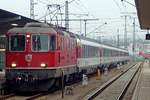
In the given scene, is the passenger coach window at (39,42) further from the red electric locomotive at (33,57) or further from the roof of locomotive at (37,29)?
the roof of locomotive at (37,29)

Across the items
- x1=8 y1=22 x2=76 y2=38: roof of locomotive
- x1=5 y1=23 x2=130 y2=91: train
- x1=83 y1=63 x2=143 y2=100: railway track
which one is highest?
x1=8 y1=22 x2=76 y2=38: roof of locomotive

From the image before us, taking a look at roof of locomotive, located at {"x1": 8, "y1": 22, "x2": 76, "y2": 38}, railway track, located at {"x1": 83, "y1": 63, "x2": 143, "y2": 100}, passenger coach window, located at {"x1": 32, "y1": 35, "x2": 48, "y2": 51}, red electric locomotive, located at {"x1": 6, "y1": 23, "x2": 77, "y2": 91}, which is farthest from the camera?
roof of locomotive, located at {"x1": 8, "y1": 22, "x2": 76, "y2": 38}

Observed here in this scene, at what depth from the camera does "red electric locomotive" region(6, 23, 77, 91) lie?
2216 cm

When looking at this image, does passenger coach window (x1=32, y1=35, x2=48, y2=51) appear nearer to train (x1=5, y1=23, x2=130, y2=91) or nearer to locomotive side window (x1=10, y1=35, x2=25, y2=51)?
train (x1=5, y1=23, x2=130, y2=91)

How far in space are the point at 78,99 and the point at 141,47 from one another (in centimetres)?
12979

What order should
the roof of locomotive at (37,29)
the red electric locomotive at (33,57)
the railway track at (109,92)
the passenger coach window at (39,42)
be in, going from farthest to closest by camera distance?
the roof of locomotive at (37,29) → the passenger coach window at (39,42) → the railway track at (109,92) → the red electric locomotive at (33,57)

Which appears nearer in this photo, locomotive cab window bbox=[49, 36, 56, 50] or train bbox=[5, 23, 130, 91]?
train bbox=[5, 23, 130, 91]

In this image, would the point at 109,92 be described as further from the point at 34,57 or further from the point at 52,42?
the point at 34,57

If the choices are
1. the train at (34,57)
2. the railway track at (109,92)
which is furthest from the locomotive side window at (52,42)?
the railway track at (109,92)

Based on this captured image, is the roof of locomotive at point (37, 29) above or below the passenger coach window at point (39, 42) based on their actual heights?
above

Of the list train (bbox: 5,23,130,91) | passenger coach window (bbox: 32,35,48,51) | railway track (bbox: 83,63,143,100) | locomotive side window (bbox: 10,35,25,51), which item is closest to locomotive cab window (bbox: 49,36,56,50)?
train (bbox: 5,23,130,91)

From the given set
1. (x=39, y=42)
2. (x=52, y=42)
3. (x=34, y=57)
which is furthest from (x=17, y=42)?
(x=52, y=42)

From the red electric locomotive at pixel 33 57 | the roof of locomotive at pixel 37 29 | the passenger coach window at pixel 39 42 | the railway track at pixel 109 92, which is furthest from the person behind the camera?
the roof of locomotive at pixel 37 29

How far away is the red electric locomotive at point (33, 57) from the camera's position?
2216cm
